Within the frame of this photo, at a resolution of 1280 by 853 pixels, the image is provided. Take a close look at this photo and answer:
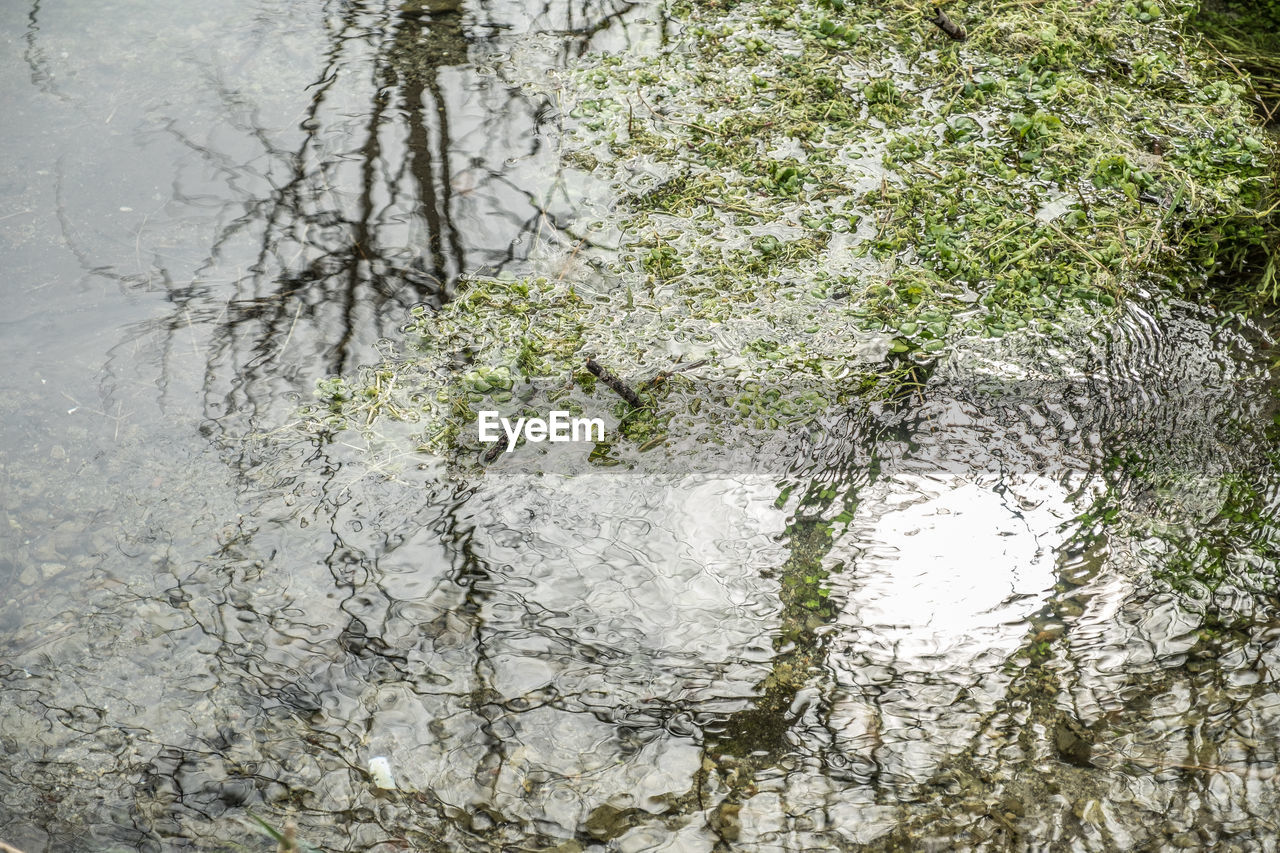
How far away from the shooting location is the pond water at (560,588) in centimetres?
242

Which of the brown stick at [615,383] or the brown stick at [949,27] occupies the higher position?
the brown stick at [949,27]

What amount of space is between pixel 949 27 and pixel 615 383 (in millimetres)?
2781

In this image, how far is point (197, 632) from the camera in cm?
266


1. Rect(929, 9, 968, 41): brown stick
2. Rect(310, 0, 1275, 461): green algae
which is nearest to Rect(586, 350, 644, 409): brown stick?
Rect(310, 0, 1275, 461): green algae

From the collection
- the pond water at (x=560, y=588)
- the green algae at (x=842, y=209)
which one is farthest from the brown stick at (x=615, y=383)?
the pond water at (x=560, y=588)

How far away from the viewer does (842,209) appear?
383cm

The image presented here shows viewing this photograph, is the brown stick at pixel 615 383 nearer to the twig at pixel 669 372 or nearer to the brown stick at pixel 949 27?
the twig at pixel 669 372

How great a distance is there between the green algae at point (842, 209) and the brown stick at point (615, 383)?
38mm

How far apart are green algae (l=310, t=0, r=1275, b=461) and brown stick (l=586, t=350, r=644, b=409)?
4 cm

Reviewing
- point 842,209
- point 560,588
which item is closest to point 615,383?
point 560,588

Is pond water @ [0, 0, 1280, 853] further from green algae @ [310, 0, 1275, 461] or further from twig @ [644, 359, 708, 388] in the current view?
twig @ [644, 359, 708, 388]

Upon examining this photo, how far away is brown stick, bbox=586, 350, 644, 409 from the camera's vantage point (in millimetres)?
3125

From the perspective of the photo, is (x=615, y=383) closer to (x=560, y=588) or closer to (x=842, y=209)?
(x=560, y=588)

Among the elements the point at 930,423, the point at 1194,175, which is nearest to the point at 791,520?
the point at 930,423
